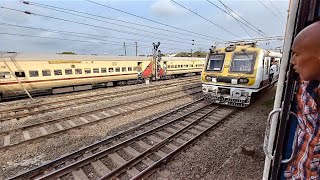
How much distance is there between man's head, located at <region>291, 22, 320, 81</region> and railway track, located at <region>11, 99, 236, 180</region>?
4.02 metres

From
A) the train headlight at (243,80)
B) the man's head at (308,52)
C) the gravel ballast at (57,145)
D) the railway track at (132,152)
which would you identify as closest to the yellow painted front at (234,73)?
the train headlight at (243,80)

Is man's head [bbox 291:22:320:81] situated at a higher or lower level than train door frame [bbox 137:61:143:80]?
higher

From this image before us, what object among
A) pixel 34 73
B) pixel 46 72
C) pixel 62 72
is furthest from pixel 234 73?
pixel 34 73

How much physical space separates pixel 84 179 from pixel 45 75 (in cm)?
1251

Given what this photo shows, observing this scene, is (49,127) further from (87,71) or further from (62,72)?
(87,71)

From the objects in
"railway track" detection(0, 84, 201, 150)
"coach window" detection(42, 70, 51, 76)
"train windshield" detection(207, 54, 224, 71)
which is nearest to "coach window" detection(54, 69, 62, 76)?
"coach window" detection(42, 70, 51, 76)

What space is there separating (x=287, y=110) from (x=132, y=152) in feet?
15.7

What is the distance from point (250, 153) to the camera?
18.3 feet

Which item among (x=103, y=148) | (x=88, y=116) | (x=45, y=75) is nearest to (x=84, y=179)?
(x=103, y=148)

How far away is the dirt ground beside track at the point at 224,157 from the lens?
15.8 feet

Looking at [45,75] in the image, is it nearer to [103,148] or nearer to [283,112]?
[103,148]

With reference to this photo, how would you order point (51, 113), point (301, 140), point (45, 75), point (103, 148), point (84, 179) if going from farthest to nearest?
point (45, 75) → point (51, 113) → point (103, 148) → point (84, 179) → point (301, 140)

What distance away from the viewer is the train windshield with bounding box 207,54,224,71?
10000mm

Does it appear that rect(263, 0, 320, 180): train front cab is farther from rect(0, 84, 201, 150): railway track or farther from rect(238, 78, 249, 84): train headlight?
rect(238, 78, 249, 84): train headlight
